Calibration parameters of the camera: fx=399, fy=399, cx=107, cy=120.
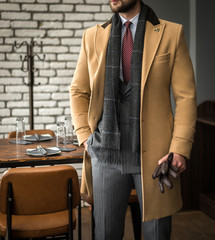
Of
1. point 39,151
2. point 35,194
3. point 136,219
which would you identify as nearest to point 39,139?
point 39,151

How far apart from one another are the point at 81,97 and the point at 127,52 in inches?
12.4

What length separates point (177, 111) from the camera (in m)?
1.74

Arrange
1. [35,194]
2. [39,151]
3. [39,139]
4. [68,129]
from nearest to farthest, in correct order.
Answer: [35,194]
[39,151]
[68,129]
[39,139]

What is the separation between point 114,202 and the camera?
1.75 metres

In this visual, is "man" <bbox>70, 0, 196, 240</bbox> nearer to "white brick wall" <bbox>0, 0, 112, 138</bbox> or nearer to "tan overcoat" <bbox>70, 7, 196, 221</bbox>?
"tan overcoat" <bbox>70, 7, 196, 221</bbox>

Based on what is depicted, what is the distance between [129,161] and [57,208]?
0.58m

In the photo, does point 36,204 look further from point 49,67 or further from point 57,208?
point 49,67

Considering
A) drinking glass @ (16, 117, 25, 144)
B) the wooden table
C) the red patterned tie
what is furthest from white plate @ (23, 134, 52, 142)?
the red patterned tie

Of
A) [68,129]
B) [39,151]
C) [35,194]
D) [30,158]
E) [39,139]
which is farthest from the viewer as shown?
[39,139]

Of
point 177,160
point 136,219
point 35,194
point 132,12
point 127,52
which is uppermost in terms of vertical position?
point 132,12

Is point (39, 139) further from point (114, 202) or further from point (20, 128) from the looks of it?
point (114, 202)

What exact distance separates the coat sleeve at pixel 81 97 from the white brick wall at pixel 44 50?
2.05 meters

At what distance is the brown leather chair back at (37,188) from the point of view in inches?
77.6

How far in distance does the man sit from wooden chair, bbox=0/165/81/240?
0.29 meters
